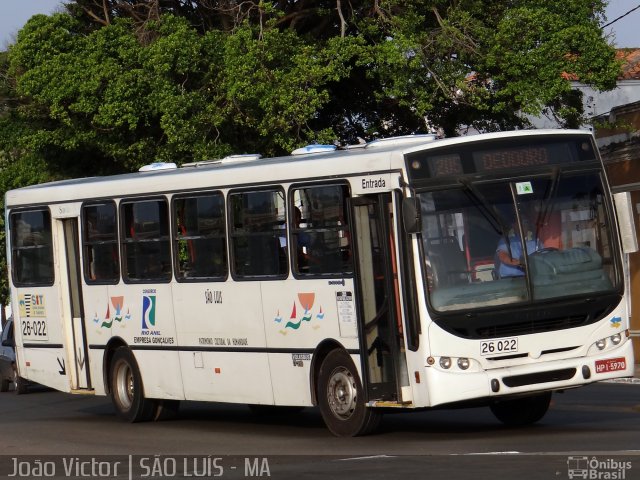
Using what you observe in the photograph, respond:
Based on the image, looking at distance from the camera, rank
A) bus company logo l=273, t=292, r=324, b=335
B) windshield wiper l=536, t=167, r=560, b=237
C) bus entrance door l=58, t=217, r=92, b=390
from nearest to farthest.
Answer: windshield wiper l=536, t=167, r=560, b=237 < bus company logo l=273, t=292, r=324, b=335 < bus entrance door l=58, t=217, r=92, b=390

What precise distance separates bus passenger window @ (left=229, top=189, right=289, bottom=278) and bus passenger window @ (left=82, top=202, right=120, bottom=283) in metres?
2.74

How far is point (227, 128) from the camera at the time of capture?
24.4m

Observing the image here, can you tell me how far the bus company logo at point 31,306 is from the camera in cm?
1912

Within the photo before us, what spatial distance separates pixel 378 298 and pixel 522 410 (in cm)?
235

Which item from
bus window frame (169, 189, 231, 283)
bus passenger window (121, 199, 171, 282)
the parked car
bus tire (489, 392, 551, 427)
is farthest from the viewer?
the parked car

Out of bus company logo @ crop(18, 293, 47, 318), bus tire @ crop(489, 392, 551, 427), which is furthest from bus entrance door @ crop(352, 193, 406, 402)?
bus company logo @ crop(18, 293, 47, 318)

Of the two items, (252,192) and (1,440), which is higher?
(252,192)

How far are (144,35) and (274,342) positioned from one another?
36.4ft

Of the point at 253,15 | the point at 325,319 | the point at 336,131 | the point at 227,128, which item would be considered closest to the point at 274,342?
the point at 325,319

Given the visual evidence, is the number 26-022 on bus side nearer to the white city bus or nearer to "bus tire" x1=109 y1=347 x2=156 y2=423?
the white city bus

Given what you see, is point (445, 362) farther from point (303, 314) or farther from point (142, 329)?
point (142, 329)

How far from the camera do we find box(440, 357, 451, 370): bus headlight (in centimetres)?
1273

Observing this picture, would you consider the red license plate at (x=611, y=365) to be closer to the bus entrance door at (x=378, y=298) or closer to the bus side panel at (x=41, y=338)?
the bus entrance door at (x=378, y=298)

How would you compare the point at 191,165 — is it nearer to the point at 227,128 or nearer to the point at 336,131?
the point at 227,128
